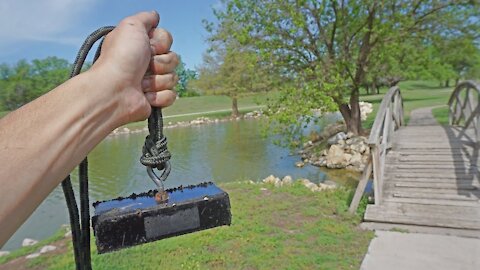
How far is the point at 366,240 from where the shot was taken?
14.9 ft

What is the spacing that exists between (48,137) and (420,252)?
175 inches

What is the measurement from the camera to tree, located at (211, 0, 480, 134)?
35.0 ft

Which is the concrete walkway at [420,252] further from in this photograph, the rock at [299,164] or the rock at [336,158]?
the rock at [299,164]

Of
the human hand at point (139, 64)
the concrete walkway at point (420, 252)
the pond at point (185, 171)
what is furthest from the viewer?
the pond at point (185, 171)

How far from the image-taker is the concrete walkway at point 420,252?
3.78 m

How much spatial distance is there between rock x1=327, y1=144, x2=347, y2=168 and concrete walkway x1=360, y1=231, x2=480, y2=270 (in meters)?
6.79

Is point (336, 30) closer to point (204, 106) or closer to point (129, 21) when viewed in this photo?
point (129, 21)

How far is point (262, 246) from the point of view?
4422mm

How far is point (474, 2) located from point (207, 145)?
40.4 ft

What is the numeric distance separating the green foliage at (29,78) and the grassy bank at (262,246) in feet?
→ 104

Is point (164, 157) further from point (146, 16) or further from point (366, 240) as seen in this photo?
point (366, 240)

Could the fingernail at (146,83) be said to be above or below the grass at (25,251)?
above

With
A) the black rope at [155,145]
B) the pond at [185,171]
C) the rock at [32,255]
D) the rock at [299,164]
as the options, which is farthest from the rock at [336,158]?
the black rope at [155,145]

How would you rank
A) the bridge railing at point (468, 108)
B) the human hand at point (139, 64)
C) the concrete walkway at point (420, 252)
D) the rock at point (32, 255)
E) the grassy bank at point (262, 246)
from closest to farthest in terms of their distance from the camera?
the human hand at point (139, 64) → the concrete walkway at point (420, 252) → the grassy bank at point (262, 246) → the rock at point (32, 255) → the bridge railing at point (468, 108)
